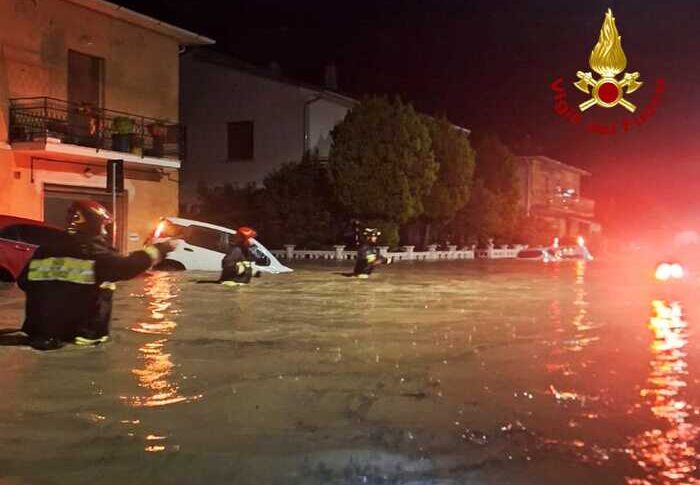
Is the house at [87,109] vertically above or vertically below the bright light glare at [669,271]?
above

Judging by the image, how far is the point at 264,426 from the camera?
5438 millimetres

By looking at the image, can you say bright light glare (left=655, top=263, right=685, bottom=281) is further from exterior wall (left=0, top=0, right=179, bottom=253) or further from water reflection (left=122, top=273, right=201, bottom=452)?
exterior wall (left=0, top=0, right=179, bottom=253)

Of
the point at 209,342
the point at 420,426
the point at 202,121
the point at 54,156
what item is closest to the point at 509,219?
the point at 202,121

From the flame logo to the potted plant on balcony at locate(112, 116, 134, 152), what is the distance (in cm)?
1202

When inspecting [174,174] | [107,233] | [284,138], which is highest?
[284,138]

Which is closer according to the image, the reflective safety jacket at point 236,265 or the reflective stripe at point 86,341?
the reflective stripe at point 86,341

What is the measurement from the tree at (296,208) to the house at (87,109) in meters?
5.66

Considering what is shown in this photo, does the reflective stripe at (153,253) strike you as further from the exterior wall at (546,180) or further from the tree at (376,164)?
the exterior wall at (546,180)

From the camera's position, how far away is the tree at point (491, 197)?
38219 mm

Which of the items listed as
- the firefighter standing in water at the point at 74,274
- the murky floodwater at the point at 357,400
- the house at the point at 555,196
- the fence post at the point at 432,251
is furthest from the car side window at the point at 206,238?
the house at the point at 555,196

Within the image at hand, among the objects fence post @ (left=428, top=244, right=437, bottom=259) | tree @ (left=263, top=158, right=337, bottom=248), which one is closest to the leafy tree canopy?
tree @ (left=263, top=158, right=337, bottom=248)

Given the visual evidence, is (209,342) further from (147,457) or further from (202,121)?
(202,121)

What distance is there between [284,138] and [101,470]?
28.4 m

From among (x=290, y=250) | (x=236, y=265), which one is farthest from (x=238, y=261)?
(x=290, y=250)
